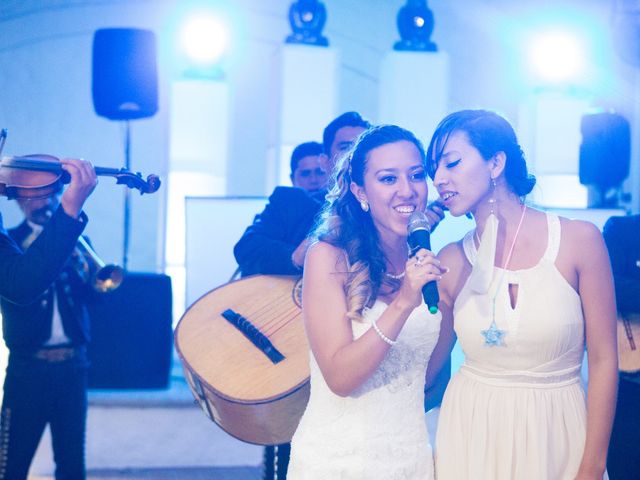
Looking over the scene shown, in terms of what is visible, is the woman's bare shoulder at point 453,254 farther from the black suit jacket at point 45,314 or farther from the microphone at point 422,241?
the black suit jacket at point 45,314

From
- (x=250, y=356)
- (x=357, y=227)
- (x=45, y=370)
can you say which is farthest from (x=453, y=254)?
(x=45, y=370)

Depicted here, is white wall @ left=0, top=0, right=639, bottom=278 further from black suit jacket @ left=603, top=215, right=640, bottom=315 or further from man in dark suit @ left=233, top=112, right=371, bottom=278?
→ black suit jacket @ left=603, top=215, right=640, bottom=315

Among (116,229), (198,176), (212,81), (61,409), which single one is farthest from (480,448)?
(116,229)

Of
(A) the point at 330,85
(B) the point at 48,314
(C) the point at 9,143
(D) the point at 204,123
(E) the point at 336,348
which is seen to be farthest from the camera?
(C) the point at 9,143

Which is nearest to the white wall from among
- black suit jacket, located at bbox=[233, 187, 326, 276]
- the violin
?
black suit jacket, located at bbox=[233, 187, 326, 276]

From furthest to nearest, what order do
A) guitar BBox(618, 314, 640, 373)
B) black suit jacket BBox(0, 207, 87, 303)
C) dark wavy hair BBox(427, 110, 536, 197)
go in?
guitar BBox(618, 314, 640, 373) < black suit jacket BBox(0, 207, 87, 303) < dark wavy hair BBox(427, 110, 536, 197)

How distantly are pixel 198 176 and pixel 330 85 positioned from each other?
1483 millimetres

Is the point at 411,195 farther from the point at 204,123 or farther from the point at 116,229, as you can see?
the point at 116,229

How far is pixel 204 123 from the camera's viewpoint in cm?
613

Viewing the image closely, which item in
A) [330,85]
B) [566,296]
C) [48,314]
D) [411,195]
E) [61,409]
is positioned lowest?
[61,409]

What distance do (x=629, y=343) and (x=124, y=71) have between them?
3.76 m

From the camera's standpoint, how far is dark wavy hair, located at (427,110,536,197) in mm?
2164

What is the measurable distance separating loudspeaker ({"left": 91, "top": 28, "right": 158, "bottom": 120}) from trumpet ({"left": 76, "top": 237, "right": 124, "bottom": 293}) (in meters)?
1.97

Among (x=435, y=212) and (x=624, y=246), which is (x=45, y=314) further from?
(x=624, y=246)
